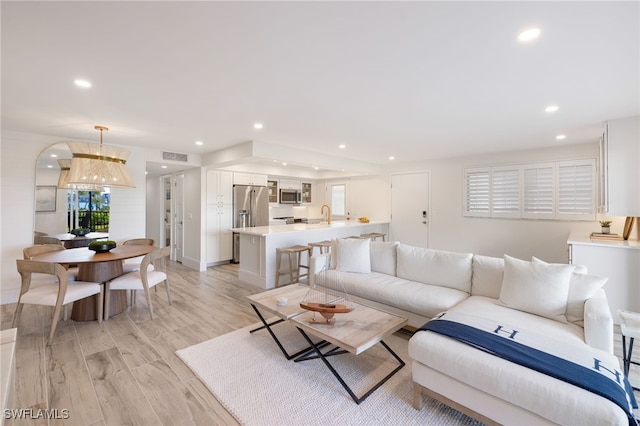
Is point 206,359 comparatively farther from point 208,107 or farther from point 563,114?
point 563,114

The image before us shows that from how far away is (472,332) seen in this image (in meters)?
1.86

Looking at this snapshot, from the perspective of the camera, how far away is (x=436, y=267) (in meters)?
3.16

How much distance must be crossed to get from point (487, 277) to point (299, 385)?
7.02 feet

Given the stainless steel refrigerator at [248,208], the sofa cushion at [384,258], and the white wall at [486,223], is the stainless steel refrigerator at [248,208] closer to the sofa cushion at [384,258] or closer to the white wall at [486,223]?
the white wall at [486,223]

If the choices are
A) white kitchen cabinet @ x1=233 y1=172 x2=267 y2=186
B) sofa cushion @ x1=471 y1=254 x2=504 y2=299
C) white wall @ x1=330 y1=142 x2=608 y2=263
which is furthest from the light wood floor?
white kitchen cabinet @ x1=233 y1=172 x2=267 y2=186

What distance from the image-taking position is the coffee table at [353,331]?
1.95m

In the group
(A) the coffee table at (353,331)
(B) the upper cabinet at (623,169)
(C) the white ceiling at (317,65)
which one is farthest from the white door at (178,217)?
(B) the upper cabinet at (623,169)

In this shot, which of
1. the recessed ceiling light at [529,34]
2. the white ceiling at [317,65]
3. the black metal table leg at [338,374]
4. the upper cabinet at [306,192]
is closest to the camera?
the white ceiling at [317,65]

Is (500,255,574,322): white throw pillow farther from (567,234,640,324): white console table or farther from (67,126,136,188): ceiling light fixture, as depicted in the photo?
(67,126,136,188): ceiling light fixture

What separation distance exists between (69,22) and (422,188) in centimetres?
637

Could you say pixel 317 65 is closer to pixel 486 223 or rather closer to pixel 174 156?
pixel 174 156

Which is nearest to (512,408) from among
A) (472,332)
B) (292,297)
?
(472,332)

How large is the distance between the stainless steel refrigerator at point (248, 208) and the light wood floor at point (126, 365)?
8.87 feet

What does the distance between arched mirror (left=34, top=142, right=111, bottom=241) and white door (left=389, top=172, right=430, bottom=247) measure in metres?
6.15
